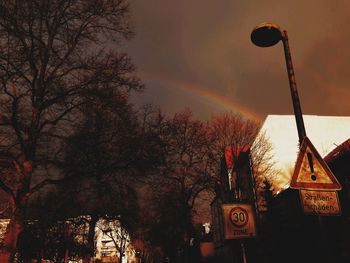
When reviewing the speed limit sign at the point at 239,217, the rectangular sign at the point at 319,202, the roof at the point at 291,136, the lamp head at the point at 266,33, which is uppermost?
the roof at the point at 291,136

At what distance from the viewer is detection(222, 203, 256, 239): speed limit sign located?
29.6ft

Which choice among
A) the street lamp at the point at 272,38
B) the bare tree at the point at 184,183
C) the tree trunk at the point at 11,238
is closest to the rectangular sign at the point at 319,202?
the street lamp at the point at 272,38

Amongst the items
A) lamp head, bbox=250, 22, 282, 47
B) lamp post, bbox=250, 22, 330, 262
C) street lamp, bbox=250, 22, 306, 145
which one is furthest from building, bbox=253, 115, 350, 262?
lamp head, bbox=250, 22, 282, 47

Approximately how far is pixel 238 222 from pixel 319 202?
4599 millimetres

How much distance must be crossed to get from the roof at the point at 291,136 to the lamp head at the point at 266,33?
94.5 feet

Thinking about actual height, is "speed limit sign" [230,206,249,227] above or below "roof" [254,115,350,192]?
below

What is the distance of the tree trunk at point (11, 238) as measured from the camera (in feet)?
38.3

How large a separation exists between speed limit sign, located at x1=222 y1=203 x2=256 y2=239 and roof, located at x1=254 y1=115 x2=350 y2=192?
26099 mm

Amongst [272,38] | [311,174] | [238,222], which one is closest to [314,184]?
[311,174]

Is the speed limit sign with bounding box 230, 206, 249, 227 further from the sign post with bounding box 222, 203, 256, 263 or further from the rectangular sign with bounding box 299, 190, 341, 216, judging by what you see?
the rectangular sign with bounding box 299, 190, 341, 216

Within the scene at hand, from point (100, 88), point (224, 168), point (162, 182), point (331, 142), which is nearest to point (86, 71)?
point (100, 88)

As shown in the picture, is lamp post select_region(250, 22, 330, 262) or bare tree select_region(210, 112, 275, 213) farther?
bare tree select_region(210, 112, 275, 213)

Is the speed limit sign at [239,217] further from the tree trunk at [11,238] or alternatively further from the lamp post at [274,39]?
the tree trunk at [11,238]

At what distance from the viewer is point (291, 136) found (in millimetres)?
36250
